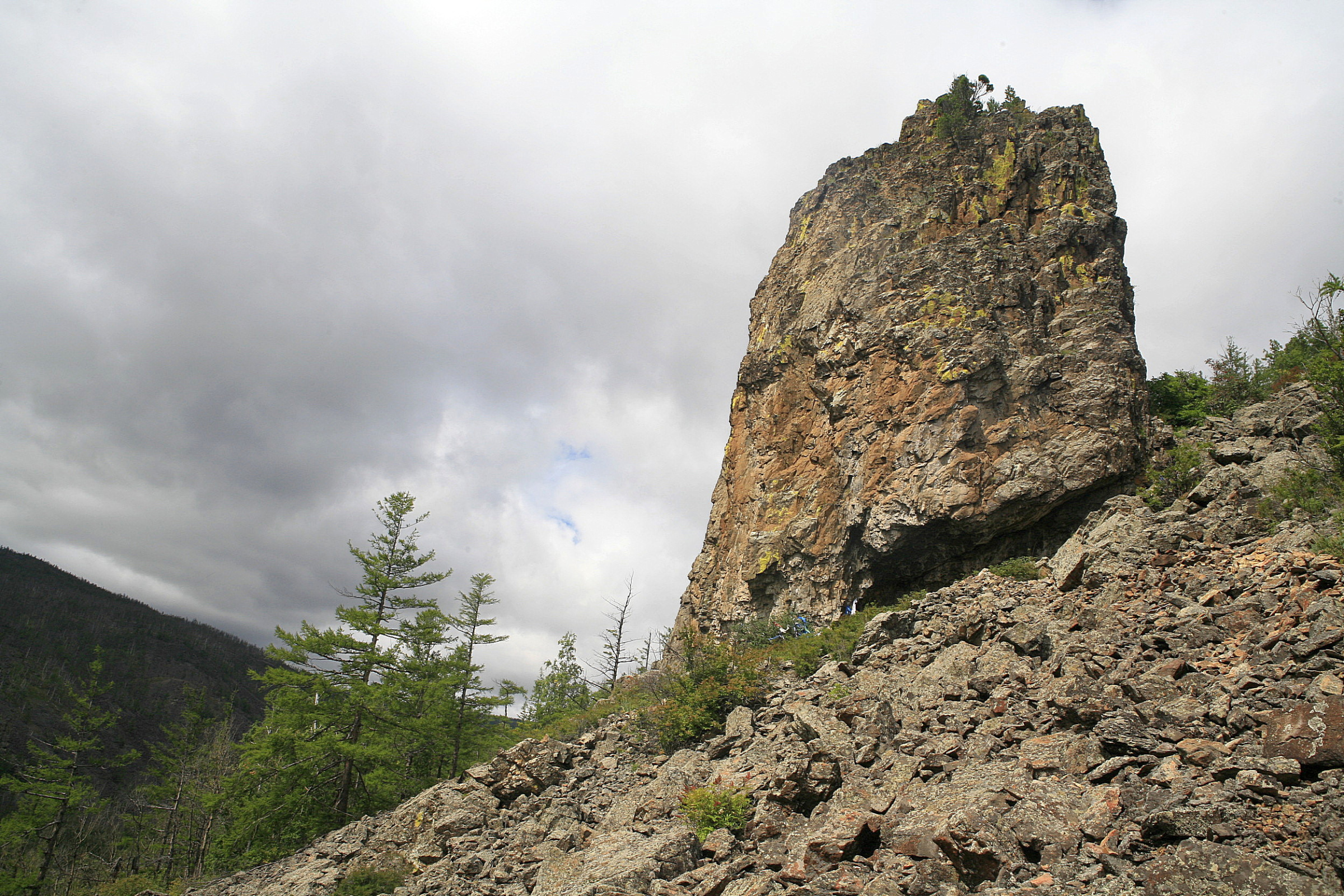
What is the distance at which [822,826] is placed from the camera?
689 cm

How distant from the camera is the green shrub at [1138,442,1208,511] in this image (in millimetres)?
13234

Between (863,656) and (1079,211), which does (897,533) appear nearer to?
(863,656)

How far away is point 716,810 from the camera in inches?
321

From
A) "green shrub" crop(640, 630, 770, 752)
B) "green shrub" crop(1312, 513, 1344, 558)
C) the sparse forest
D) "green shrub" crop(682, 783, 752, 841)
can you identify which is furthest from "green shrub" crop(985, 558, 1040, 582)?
"green shrub" crop(682, 783, 752, 841)

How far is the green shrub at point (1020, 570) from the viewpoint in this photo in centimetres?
1462

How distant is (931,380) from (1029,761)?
1524 cm

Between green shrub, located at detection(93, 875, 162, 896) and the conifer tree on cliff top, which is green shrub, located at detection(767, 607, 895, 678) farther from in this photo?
green shrub, located at detection(93, 875, 162, 896)

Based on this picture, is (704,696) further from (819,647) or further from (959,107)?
(959,107)

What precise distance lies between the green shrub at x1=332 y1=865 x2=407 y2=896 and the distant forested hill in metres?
85.4

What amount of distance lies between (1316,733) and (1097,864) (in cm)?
213

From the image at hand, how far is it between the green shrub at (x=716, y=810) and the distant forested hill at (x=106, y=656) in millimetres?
92972

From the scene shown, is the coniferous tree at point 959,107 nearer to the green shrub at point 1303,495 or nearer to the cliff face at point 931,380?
the cliff face at point 931,380

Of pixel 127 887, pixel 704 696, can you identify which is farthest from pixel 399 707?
pixel 127 887

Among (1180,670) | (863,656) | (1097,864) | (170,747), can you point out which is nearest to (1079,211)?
(863,656)
